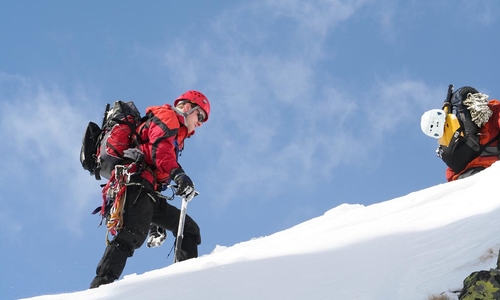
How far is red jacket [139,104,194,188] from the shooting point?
8008mm

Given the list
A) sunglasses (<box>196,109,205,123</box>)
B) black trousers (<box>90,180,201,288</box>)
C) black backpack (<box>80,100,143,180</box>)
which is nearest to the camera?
black trousers (<box>90,180,201,288</box>)

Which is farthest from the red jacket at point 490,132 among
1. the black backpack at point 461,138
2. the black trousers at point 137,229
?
the black trousers at point 137,229

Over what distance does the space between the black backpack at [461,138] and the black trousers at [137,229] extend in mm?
4010

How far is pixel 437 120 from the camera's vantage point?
9.97 metres

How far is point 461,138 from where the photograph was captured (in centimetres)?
986

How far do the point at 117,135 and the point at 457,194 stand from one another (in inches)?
156

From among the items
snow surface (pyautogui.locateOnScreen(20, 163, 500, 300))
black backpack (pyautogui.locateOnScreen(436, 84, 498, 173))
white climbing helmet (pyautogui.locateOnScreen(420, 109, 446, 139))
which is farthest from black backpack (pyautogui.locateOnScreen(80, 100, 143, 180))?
black backpack (pyautogui.locateOnScreen(436, 84, 498, 173))

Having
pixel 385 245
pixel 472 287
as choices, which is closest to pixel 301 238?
pixel 385 245

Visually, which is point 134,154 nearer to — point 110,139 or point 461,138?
point 110,139

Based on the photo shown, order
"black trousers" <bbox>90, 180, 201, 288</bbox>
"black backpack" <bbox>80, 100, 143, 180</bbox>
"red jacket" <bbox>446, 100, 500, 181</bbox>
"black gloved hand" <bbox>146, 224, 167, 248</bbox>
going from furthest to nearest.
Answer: "red jacket" <bbox>446, 100, 500, 181</bbox> → "black gloved hand" <bbox>146, 224, 167, 248</bbox> → "black backpack" <bbox>80, 100, 143, 180</bbox> → "black trousers" <bbox>90, 180, 201, 288</bbox>

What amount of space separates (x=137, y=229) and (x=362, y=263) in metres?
3.43

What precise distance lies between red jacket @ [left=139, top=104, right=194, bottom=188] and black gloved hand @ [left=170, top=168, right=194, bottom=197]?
8 cm

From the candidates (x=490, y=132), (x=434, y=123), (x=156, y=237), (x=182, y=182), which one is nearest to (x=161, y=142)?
(x=182, y=182)

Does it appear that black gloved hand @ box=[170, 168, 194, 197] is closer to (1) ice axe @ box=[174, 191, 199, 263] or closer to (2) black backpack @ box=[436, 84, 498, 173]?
(1) ice axe @ box=[174, 191, 199, 263]
